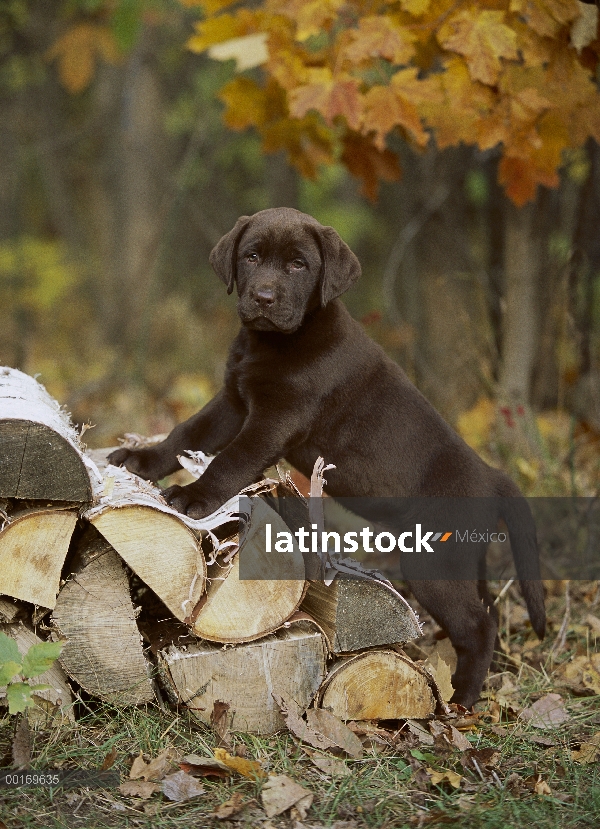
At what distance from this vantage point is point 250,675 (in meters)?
2.85

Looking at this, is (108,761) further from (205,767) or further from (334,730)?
(334,730)

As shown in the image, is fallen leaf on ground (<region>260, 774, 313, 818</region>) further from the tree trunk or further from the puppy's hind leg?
the tree trunk

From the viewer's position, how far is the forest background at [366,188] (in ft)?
12.8

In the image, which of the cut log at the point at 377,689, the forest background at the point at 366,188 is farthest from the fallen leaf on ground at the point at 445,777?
the forest background at the point at 366,188

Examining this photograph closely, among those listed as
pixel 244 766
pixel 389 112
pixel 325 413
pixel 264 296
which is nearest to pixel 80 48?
pixel 389 112

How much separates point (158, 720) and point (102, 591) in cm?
45

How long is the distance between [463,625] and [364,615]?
1.52 ft

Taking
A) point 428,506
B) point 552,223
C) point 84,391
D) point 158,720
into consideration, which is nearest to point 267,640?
point 158,720

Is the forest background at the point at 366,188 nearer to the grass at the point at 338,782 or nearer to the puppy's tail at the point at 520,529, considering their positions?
the puppy's tail at the point at 520,529

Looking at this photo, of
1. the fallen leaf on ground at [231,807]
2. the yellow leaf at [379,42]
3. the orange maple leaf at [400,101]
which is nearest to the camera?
the fallen leaf on ground at [231,807]

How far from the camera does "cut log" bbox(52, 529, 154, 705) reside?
2785 millimetres

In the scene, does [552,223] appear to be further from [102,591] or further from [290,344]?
[102,591]

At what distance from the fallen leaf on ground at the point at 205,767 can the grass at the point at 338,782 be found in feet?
0.12

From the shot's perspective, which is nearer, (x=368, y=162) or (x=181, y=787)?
(x=181, y=787)
